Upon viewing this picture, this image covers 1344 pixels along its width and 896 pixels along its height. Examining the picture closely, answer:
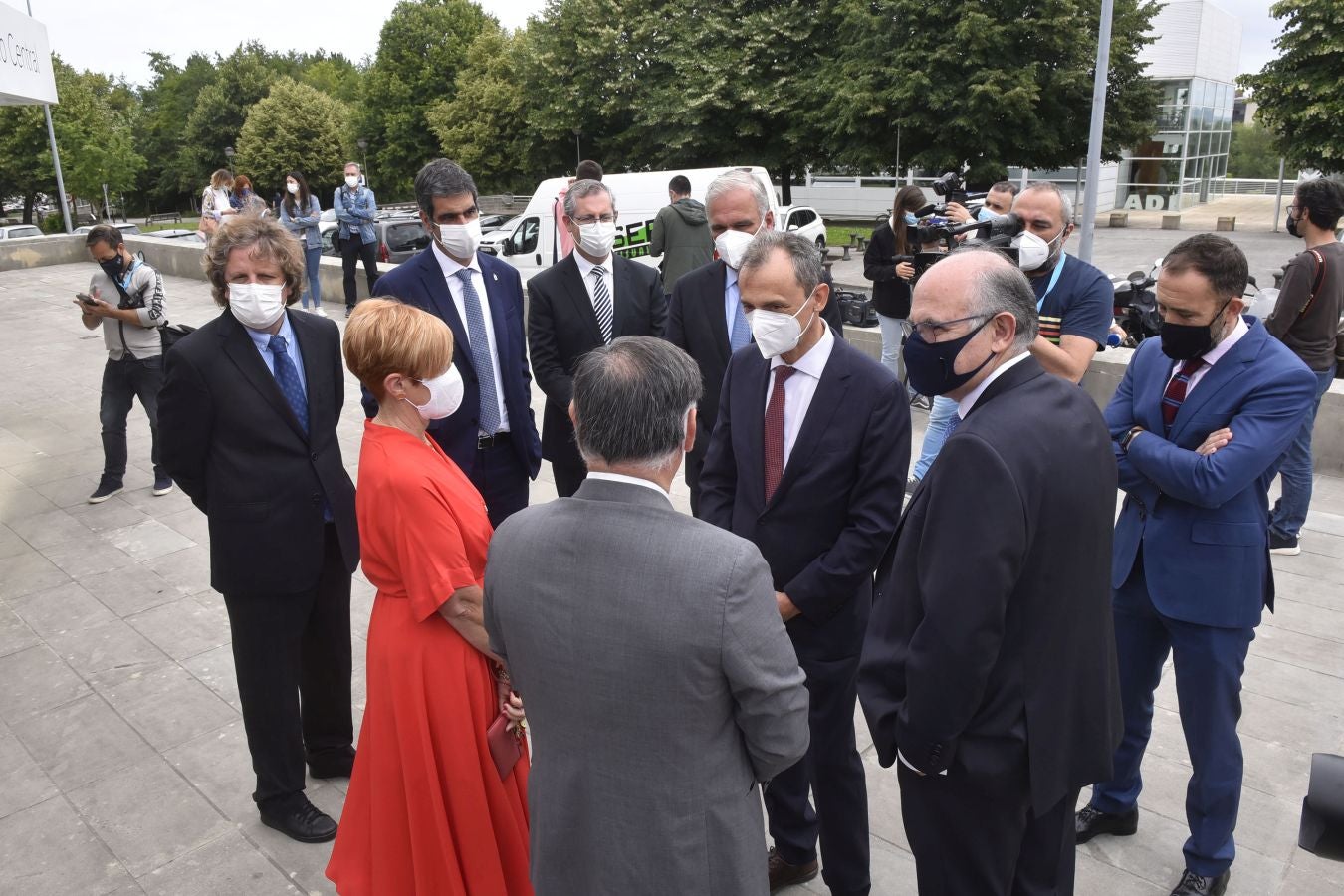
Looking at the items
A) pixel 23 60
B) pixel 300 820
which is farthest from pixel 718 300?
pixel 23 60

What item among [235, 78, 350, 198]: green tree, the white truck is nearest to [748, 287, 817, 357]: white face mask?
the white truck

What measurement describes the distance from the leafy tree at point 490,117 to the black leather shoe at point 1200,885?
127 ft

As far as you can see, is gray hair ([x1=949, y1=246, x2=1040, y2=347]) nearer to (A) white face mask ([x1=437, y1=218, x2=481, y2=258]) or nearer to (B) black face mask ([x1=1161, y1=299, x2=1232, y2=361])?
(B) black face mask ([x1=1161, y1=299, x2=1232, y2=361])

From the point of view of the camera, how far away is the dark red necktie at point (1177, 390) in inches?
112

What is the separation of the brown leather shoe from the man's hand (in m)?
1.72

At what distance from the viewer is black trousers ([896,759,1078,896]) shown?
205cm

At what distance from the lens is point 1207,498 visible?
8.65 ft

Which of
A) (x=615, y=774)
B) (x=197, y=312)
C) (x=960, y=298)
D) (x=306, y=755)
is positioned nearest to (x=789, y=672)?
(x=615, y=774)

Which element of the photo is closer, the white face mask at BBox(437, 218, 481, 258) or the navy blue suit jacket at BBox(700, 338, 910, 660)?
the navy blue suit jacket at BBox(700, 338, 910, 660)

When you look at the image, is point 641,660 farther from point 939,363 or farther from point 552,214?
point 552,214

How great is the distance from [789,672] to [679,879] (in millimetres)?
440

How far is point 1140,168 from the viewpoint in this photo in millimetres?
38219

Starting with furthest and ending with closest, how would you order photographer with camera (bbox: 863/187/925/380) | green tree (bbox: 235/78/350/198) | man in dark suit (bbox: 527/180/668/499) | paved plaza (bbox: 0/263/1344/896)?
1. green tree (bbox: 235/78/350/198)
2. photographer with camera (bbox: 863/187/925/380)
3. man in dark suit (bbox: 527/180/668/499)
4. paved plaza (bbox: 0/263/1344/896)

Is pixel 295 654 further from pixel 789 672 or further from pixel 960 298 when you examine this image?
pixel 960 298
